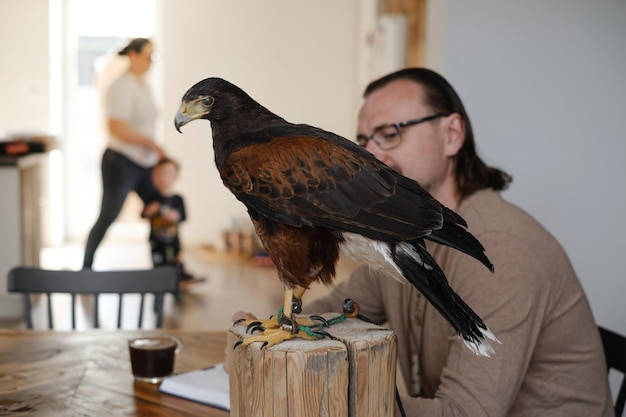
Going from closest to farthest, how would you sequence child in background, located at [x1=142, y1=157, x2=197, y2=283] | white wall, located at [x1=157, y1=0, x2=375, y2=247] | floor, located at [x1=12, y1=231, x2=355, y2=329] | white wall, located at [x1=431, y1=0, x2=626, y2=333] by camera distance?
white wall, located at [x1=431, y1=0, x2=626, y2=333], floor, located at [x1=12, y1=231, x2=355, y2=329], child in background, located at [x1=142, y1=157, x2=197, y2=283], white wall, located at [x1=157, y1=0, x2=375, y2=247]

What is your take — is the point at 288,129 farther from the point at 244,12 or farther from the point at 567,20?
the point at 244,12

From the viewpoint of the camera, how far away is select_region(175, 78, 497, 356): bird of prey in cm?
100

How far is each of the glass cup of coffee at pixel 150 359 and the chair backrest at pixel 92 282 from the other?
0.62 meters

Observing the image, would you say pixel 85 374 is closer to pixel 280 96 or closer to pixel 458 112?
pixel 458 112

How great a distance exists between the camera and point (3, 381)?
158cm

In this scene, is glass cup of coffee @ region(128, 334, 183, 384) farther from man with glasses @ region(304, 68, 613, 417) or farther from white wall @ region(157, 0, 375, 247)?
white wall @ region(157, 0, 375, 247)

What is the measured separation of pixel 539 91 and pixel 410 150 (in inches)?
43.5

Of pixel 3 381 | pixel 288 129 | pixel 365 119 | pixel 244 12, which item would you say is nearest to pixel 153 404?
pixel 3 381

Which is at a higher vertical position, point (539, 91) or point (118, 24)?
point (118, 24)

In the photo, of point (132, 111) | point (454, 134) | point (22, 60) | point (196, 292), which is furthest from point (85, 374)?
point (22, 60)

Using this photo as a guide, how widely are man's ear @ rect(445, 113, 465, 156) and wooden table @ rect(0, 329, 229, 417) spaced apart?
2.42 ft

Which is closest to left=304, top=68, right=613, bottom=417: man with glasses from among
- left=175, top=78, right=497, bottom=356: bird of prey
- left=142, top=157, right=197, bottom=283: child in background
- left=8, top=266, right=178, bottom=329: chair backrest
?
left=175, top=78, right=497, bottom=356: bird of prey

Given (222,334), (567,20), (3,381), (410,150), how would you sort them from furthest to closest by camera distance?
(567,20)
(222,334)
(410,150)
(3,381)

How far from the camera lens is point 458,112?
180 centimetres
